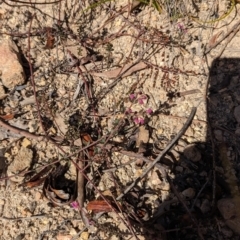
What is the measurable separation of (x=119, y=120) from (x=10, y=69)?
2.58 feet

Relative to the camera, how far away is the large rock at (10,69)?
2.37 meters

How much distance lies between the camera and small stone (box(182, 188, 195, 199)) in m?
2.06

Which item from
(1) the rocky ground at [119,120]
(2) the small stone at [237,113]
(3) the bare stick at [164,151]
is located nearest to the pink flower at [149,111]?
(1) the rocky ground at [119,120]

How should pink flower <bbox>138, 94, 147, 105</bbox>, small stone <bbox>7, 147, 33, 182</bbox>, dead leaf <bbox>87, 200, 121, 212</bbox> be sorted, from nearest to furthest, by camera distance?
dead leaf <bbox>87, 200, 121, 212</bbox> → small stone <bbox>7, 147, 33, 182</bbox> → pink flower <bbox>138, 94, 147, 105</bbox>

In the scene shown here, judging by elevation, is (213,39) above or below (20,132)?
above

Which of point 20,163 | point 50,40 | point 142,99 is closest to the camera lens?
point 20,163

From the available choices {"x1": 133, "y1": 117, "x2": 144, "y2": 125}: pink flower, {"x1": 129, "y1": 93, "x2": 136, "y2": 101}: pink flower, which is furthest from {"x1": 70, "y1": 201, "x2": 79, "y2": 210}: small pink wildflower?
{"x1": 129, "y1": 93, "x2": 136, "y2": 101}: pink flower

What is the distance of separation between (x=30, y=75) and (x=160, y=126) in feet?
3.08

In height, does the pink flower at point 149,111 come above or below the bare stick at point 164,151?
above

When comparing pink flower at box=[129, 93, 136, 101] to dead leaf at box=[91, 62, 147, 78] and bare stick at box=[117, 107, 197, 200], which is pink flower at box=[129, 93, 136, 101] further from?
bare stick at box=[117, 107, 197, 200]

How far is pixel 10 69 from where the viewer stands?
2.37 m

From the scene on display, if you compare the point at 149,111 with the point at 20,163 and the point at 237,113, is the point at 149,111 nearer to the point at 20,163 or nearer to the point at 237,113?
the point at 237,113

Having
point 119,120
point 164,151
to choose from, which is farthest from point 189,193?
point 119,120

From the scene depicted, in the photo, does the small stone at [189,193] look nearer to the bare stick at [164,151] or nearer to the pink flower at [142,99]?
the bare stick at [164,151]
